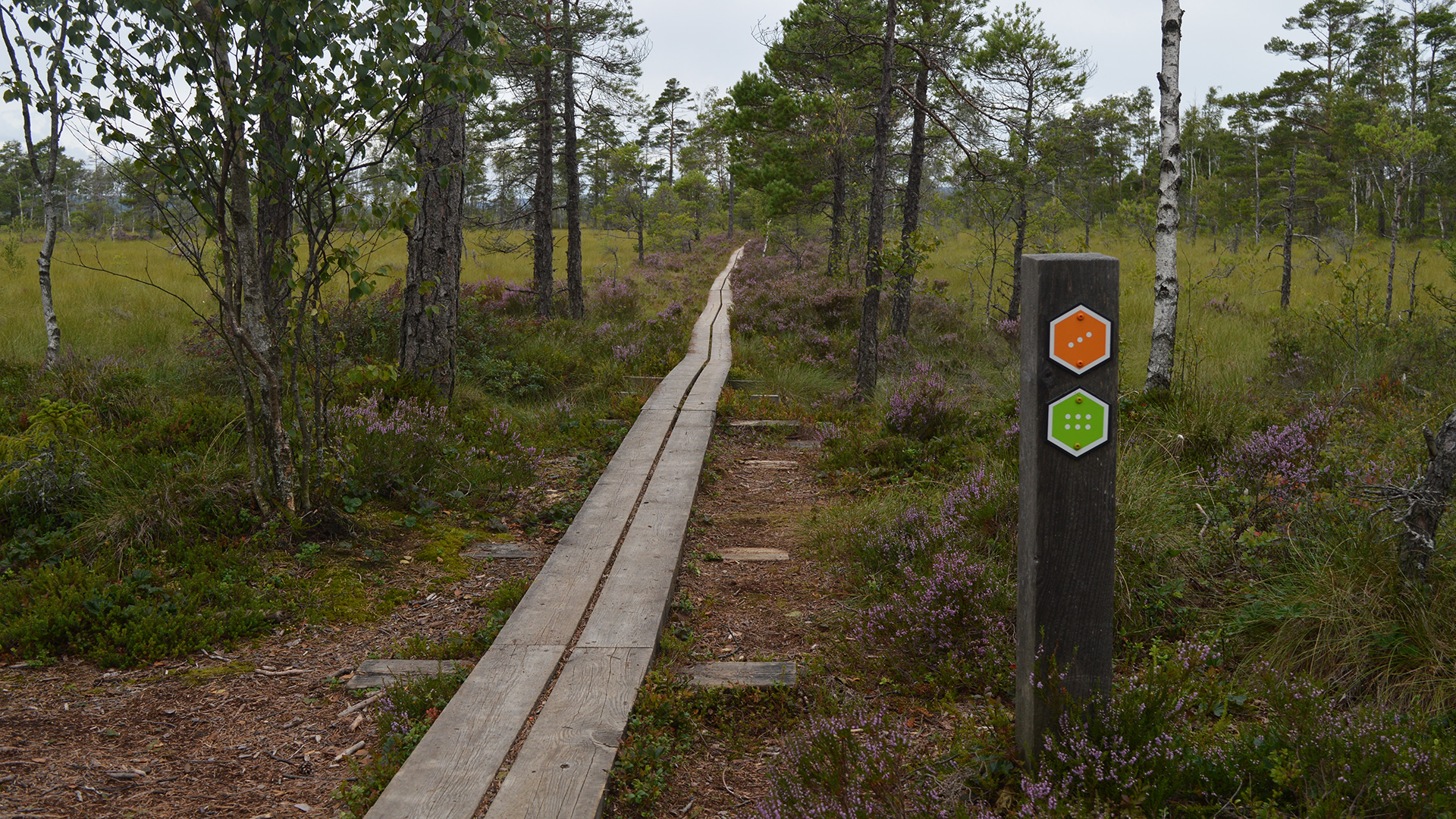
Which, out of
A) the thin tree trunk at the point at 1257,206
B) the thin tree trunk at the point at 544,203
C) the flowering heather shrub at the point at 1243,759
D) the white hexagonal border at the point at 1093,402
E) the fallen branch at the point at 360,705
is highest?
the thin tree trunk at the point at 1257,206

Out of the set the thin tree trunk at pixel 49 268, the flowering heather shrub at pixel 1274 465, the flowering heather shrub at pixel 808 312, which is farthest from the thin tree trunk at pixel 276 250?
the flowering heather shrub at pixel 808 312

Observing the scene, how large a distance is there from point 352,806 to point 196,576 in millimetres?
2106

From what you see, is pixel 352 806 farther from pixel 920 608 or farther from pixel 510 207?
pixel 510 207

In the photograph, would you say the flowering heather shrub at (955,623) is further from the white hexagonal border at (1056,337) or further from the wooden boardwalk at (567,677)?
the white hexagonal border at (1056,337)

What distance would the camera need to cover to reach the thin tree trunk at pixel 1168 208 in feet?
23.2

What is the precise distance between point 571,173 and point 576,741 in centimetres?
1535

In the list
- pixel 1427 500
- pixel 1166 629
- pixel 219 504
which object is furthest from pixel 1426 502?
Answer: pixel 219 504

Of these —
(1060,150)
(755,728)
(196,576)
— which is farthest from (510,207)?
(755,728)

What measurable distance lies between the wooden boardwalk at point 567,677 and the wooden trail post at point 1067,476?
4.81 feet

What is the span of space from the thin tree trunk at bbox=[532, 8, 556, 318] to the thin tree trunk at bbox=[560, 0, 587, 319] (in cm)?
35

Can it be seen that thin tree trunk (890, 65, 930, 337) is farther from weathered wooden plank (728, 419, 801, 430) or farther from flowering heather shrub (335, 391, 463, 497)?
flowering heather shrub (335, 391, 463, 497)

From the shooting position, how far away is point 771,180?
22.8 m

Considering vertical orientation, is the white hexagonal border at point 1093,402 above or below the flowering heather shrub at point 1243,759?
above

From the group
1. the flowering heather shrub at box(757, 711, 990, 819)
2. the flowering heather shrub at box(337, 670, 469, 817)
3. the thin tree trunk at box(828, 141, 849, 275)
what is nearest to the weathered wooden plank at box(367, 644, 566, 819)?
the flowering heather shrub at box(337, 670, 469, 817)
